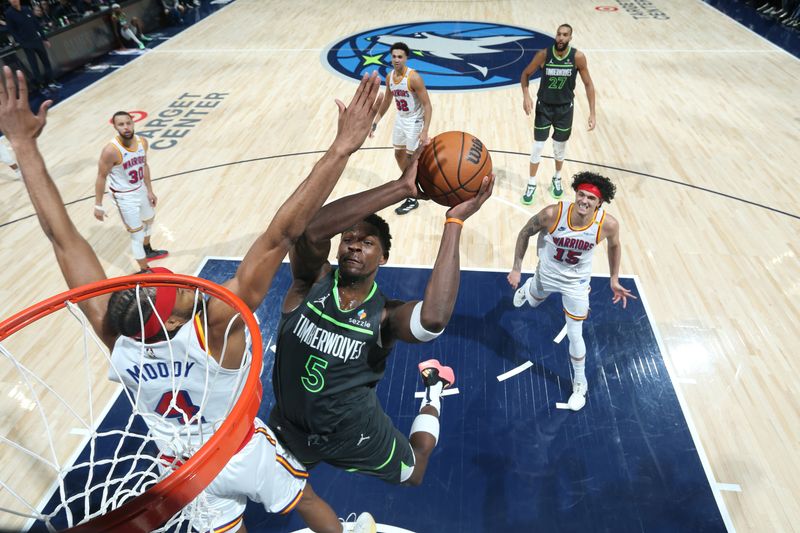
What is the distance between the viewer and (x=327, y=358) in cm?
262

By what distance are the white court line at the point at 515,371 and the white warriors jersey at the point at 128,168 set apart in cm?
411

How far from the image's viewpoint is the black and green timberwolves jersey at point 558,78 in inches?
247

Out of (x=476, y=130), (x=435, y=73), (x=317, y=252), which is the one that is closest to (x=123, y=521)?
(x=317, y=252)

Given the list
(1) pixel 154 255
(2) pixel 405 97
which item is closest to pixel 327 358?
(1) pixel 154 255

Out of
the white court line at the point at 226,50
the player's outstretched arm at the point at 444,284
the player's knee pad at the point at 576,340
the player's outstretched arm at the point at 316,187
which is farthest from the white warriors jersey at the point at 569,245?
the white court line at the point at 226,50

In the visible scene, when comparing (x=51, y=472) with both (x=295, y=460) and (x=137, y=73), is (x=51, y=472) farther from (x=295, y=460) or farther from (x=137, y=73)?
(x=137, y=73)

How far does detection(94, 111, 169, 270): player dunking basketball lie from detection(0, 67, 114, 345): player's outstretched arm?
3069 millimetres

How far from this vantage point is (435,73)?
37.4 feet

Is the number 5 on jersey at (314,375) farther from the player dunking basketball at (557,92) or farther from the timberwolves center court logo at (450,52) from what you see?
the timberwolves center court logo at (450,52)

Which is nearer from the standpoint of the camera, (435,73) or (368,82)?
(368,82)

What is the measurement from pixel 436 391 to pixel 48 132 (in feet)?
29.3

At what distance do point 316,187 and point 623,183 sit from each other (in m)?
6.47

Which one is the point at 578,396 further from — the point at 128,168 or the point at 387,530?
the point at 128,168

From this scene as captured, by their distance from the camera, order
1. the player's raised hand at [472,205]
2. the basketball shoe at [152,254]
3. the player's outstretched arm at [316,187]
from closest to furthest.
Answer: the player's outstretched arm at [316,187] → the player's raised hand at [472,205] → the basketball shoe at [152,254]
